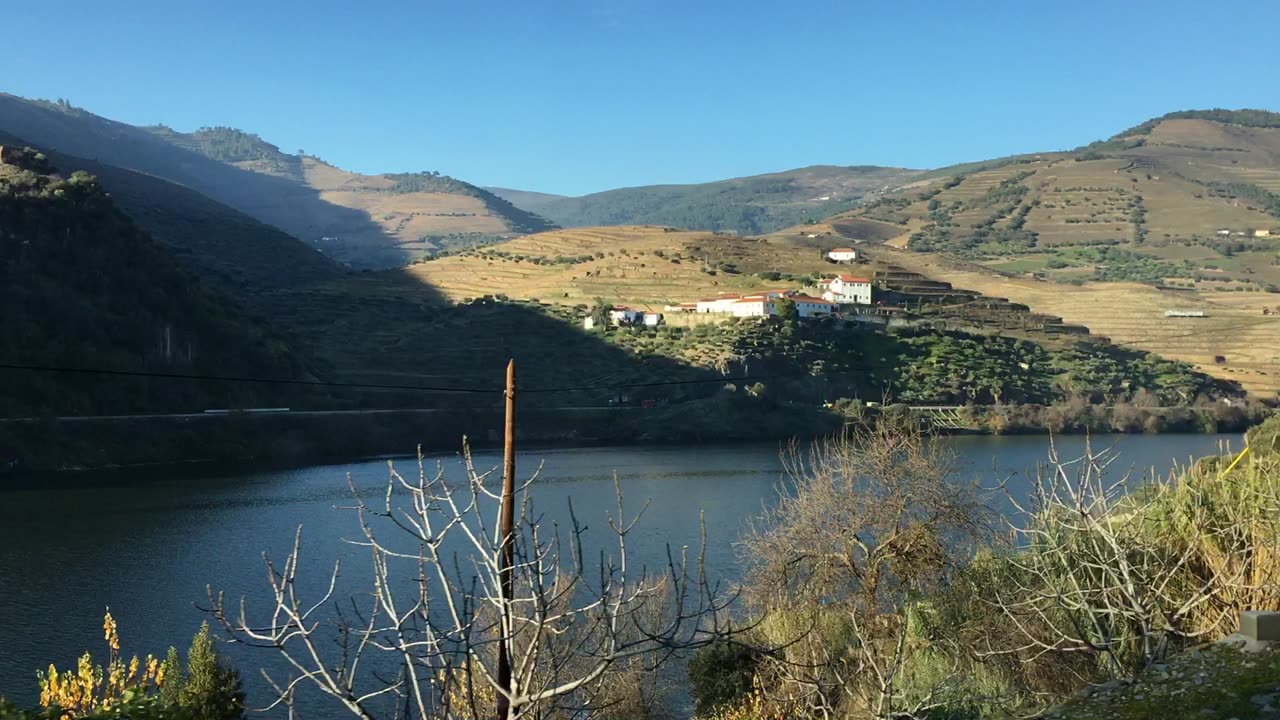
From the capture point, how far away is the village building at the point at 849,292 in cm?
8169

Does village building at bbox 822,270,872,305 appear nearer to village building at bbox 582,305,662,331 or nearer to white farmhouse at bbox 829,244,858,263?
village building at bbox 582,305,662,331

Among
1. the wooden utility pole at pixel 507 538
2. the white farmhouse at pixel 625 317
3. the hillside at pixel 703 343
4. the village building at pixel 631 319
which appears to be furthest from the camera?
the white farmhouse at pixel 625 317

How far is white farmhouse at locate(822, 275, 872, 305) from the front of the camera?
268 feet

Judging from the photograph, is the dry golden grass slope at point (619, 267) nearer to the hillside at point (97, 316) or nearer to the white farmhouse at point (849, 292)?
the white farmhouse at point (849, 292)

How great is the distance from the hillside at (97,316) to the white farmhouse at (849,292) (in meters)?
40.2

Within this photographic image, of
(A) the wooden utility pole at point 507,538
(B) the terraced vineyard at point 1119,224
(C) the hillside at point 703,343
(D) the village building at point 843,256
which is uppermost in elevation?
(B) the terraced vineyard at point 1119,224

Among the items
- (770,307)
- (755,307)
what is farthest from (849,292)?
(755,307)

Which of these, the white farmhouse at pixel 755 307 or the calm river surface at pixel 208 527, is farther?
the white farmhouse at pixel 755 307

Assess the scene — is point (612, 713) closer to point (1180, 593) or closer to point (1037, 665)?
point (1037, 665)

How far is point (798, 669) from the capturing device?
12625 mm

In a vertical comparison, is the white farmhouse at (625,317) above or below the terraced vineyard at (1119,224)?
below

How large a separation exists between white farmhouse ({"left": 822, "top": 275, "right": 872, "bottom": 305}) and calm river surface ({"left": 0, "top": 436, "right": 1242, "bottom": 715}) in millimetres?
29461

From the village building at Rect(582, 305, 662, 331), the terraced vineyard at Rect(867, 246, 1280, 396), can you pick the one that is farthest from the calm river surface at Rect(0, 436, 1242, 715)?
the terraced vineyard at Rect(867, 246, 1280, 396)

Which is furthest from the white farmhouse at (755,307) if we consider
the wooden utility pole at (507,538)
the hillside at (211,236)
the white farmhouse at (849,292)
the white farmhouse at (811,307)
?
the wooden utility pole at (507,538)
